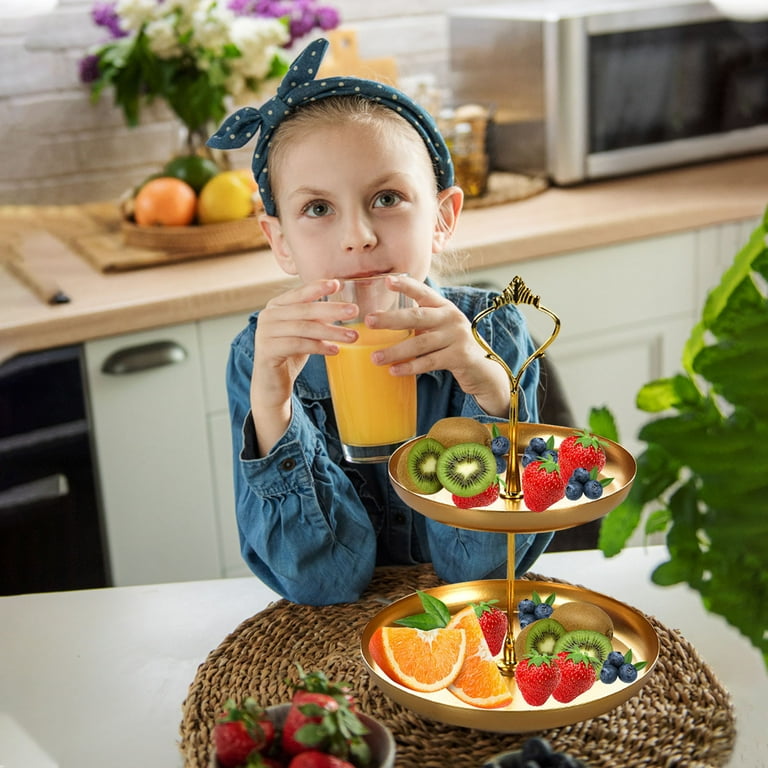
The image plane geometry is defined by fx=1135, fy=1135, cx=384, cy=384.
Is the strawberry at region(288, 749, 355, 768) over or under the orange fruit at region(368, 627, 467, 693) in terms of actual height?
over

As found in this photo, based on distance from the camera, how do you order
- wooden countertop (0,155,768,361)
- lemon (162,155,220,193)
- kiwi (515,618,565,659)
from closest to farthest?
kiwi (515,618,565,659) → wooden countertop (0,155,768,361) → lemon (162,155,220,193)

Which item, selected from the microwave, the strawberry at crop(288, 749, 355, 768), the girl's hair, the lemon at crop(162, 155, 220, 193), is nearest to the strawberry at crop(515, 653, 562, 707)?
the strawberry at crop(288, 749, 355, 768)

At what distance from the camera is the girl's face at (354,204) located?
44.6 inches

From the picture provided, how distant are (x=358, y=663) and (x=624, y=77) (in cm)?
194

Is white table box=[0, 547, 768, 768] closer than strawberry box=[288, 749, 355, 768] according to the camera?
No

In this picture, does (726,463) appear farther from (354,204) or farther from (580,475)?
(354,204)

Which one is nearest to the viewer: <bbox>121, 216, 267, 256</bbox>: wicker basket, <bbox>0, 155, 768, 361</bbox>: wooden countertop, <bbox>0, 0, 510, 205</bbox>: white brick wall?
<bbox>0, 155, 768, 361</bbox>: wooden countertop

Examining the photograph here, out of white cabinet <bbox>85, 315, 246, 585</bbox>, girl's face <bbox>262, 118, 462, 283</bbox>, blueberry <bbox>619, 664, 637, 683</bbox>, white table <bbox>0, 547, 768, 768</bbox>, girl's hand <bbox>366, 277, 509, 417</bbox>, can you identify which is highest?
girl's face <bbox>262, 118, 462, 283</bbox>

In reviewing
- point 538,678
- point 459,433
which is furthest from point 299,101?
point 538,678

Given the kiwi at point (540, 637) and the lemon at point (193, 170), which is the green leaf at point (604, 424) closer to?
the kiwi at point (540, 637)

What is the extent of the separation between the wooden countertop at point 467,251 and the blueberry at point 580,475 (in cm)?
85

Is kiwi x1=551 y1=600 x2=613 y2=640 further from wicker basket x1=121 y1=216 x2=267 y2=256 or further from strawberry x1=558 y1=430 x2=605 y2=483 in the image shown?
wicker basket x1=121 y1=216 x2=267 y2=256

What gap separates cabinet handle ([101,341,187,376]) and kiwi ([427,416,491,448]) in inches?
45.1

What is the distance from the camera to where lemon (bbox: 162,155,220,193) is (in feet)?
7.66
